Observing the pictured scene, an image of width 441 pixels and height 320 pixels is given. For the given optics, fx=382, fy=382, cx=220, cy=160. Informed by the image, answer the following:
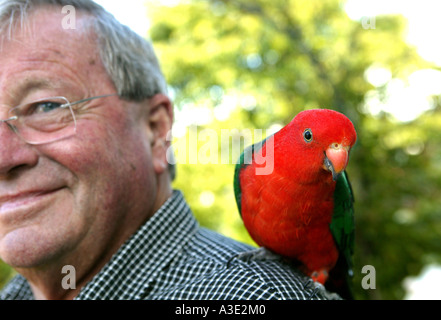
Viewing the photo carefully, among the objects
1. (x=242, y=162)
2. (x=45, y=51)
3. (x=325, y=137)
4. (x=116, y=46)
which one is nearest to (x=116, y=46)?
(x=116, y=46)

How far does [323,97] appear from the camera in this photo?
1.08 metres

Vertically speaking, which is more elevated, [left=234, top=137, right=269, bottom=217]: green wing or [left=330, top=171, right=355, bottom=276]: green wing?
[left=234, top=137, right=269, bottom=217]: green wing

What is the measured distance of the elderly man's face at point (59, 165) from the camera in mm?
1447

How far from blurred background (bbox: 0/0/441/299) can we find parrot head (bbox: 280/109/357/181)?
3.0 inches

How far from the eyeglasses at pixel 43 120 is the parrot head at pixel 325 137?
3.16ft

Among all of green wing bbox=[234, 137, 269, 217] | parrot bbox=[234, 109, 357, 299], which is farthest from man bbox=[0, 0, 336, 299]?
green wing bbox=[234, 137, 269, 217]

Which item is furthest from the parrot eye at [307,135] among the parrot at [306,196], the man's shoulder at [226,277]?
the man's shoulder at [226,277]

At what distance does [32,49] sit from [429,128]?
3.48 m

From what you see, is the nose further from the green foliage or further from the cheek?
the green foliage

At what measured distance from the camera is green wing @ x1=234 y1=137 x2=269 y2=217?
4.17 feet

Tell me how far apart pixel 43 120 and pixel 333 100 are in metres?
1.09

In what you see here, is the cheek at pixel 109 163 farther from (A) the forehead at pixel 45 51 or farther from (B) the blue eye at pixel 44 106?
(A) the forehead at pixel 45 51

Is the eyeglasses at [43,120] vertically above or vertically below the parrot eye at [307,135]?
above
